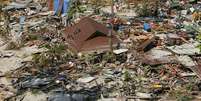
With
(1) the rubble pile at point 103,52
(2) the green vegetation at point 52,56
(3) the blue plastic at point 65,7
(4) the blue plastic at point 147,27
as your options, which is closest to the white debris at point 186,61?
(1) the rubble pile at point 103,52

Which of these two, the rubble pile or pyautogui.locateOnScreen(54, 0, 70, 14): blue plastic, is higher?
pyautogui.locateOnScreen(54, 0, 70, 14): blue plastic

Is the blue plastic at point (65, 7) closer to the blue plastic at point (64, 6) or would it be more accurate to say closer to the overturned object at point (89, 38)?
the blue plastic at point (64, 6)

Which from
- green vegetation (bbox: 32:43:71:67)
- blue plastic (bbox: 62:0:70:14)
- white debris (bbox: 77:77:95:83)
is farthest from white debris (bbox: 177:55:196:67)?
blue plastic (bbox: 62:0:70:14)

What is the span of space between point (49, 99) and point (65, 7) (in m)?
4.29

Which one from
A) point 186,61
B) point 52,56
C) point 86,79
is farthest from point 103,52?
point 186,61

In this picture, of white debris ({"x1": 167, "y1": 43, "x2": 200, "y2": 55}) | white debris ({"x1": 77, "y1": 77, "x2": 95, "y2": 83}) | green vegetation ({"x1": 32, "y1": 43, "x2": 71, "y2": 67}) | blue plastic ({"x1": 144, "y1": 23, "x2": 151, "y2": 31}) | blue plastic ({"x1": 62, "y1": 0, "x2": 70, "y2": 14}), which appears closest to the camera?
white debris ({"x1": 77, "y1": 77, "x2": 95, "y2": 83})

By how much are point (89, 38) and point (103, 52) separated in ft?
1.56

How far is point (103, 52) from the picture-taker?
8.33 metres

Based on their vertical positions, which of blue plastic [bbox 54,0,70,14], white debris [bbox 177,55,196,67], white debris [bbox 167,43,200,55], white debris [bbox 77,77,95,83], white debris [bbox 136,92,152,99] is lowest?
white debris [bbox 136,92,152,99]

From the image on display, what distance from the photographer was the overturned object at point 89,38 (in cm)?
853

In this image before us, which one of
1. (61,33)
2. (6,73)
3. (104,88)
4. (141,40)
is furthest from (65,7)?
(104,88)

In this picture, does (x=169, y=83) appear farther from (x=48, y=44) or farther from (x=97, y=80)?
(x=48, y=44)

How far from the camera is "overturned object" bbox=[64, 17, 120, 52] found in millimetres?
8531

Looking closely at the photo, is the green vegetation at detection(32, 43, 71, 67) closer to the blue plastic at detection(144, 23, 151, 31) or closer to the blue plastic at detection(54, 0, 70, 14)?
the blue plastic at detection(54, 0, 70, 14)
